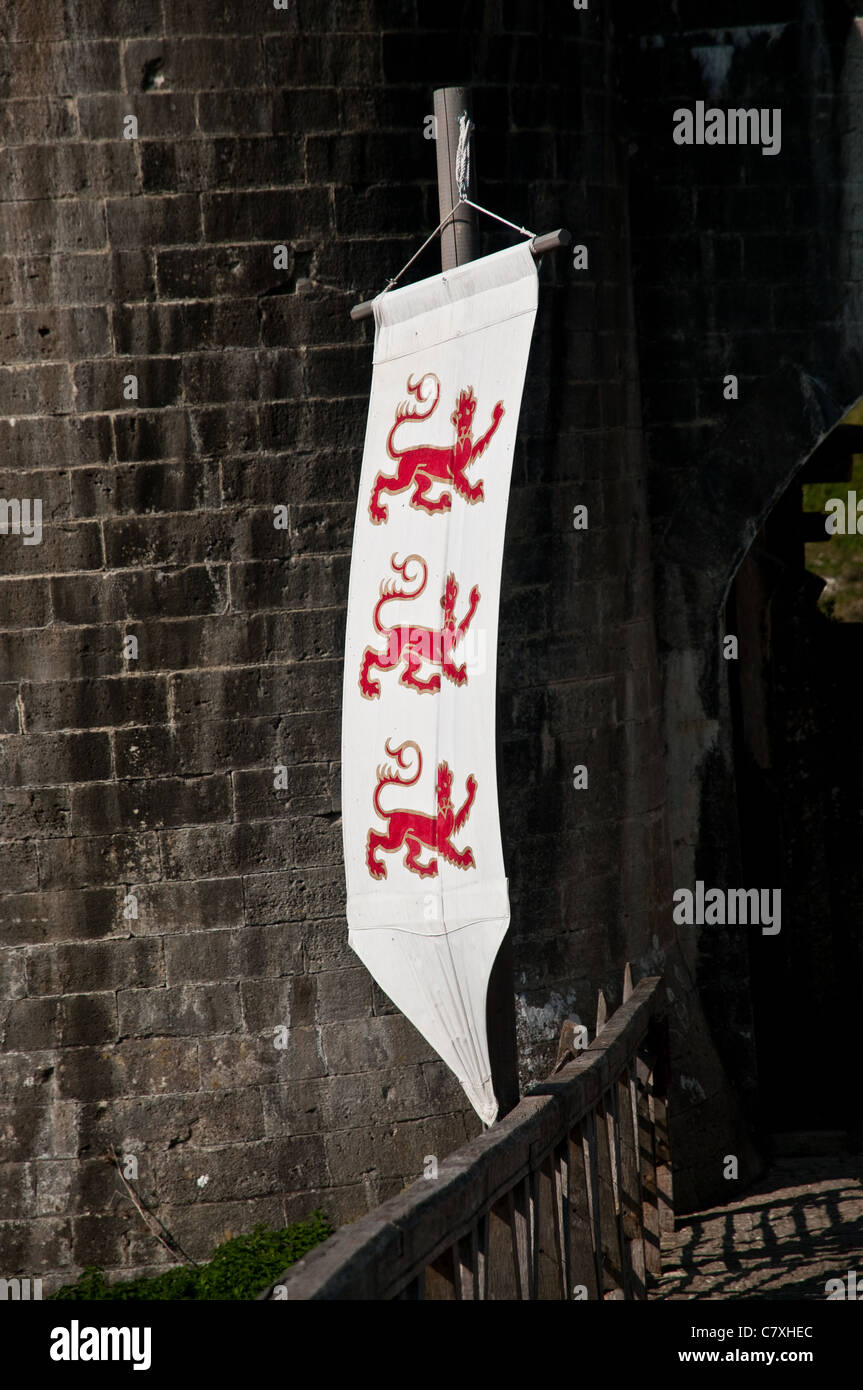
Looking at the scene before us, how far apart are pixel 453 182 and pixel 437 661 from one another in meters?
1.59

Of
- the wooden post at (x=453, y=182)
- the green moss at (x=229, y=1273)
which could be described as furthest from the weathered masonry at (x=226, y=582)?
the wooden post at (x=453, y=182)

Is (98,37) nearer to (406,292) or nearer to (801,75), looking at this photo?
(406,292)

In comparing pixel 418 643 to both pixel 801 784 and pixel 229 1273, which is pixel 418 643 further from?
pixel 801 784

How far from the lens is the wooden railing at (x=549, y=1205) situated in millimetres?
3457

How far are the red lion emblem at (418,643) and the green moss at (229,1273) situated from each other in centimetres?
297

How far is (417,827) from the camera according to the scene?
483cm

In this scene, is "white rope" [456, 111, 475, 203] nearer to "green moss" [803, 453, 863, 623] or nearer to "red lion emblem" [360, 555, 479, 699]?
"red lion emblem" [360, 555, 479, 699]

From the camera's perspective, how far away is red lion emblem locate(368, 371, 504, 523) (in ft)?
15.6

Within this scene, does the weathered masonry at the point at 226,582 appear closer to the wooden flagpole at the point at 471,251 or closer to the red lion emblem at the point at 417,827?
the wooden flagpole at the point at 471,251

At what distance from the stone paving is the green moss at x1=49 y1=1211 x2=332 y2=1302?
5.26ft

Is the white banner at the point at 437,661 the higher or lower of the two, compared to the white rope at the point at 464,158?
lower

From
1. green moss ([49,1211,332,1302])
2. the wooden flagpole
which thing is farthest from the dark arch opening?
the wooden flagpole

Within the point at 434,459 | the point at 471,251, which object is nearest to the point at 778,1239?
the point at 434,459

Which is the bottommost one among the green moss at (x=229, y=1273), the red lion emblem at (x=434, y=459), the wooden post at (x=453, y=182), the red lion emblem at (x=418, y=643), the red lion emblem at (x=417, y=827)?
the green moss at (x=229, y=1273)
